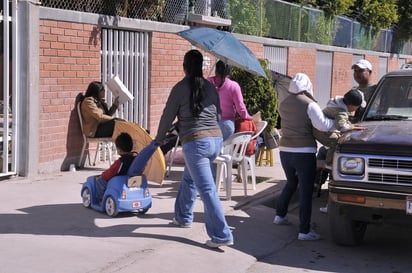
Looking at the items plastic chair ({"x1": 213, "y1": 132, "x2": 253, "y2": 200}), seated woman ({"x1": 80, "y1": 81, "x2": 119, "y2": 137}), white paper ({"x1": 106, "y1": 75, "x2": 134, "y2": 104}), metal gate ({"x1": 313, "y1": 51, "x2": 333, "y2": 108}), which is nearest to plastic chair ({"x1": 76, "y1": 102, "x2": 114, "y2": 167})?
seated woman ({"x1": 80, "y1": 81, "x2": 119, "y2": 137})

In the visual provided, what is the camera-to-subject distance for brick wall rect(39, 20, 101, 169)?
8.88 metres

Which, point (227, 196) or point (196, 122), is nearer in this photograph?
point (196, 122)

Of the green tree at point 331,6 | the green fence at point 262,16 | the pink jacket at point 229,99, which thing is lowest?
the pink jacket at point 229,99

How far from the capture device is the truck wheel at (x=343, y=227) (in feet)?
20.2

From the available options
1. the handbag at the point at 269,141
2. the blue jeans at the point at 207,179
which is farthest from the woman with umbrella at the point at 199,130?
the handbag at the point at 269,141

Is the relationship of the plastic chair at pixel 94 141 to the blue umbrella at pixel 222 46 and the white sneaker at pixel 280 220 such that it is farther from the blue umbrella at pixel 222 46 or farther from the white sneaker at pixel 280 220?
the white sneaker at pixel 280 220

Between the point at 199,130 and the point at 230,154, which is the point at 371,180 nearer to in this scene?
the point at 199,130

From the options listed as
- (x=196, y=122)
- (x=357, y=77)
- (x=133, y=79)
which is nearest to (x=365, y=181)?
(x=196, y=122)

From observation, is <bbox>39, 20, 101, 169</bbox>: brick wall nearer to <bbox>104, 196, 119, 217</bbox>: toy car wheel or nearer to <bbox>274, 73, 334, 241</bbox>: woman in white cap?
<bbox>104, 196, 119, 217</bbox>: toy car wheel

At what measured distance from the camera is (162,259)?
568 centimetres

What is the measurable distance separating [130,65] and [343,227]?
5.64 m

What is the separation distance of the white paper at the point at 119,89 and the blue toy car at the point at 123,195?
294cm

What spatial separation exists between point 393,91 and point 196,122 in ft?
9.03

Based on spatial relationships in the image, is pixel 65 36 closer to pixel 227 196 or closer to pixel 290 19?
pixel 227 196
